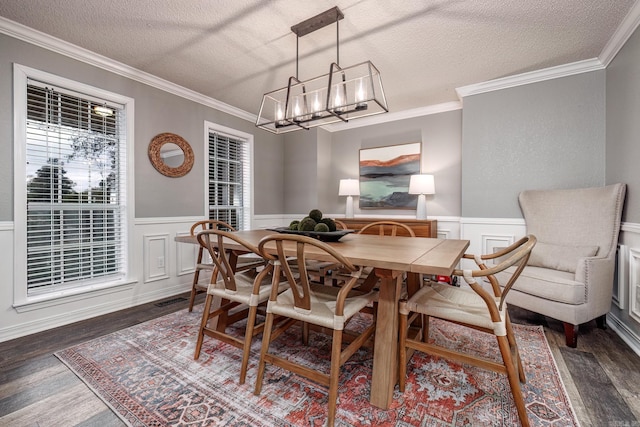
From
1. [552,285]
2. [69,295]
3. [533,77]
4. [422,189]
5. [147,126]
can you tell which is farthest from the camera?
[422,189]

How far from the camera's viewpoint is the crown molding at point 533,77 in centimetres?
280

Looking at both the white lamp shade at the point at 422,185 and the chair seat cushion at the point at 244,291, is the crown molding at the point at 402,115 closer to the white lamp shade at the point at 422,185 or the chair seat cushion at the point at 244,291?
the white lamp shade at the point at 422,185

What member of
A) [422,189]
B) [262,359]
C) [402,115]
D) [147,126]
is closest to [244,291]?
[262,359]

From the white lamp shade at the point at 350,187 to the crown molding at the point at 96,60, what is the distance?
201cm

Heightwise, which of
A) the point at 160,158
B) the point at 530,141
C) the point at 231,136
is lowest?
the point at 160,158

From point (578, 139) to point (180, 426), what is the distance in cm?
400

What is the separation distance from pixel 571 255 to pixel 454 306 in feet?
5.60

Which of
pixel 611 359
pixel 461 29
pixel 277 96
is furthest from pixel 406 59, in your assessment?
pixel 611 359

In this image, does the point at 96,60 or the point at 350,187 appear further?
the point at 350,187

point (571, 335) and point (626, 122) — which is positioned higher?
point (626, 122)

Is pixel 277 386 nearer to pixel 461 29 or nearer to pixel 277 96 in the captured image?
pixel 461 29

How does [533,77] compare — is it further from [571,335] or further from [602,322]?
[571,335]

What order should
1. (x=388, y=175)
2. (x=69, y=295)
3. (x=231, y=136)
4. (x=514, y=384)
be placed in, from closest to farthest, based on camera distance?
(x=514, y=384) < (x=69, y=295) < (x=231, y=136) < (x=388, y=175)

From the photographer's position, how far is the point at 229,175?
13.9 ft
